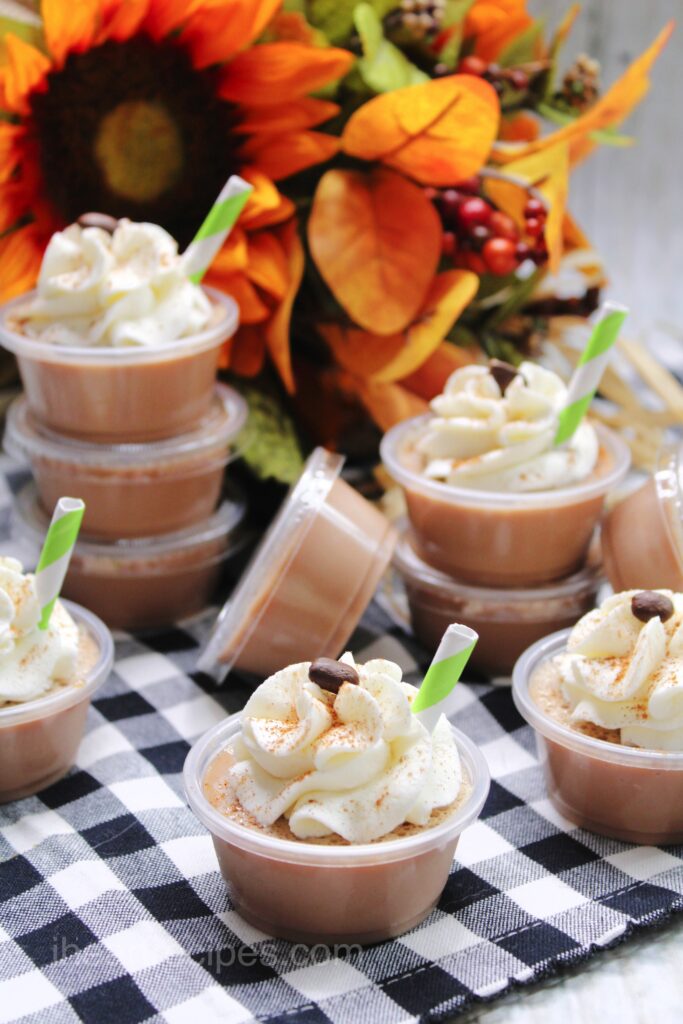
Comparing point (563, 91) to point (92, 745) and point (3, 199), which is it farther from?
point (92, 745)

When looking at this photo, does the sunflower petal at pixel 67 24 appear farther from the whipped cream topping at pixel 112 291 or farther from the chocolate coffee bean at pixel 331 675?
the chocolate coffee bean at pixel 331 675

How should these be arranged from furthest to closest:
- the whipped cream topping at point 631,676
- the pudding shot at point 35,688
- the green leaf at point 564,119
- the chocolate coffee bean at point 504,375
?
the green leaf at point 564,119 < the chocolate coffee bean at point 504,375 < the pudding shot at point 35,688 < the whipped cream topping at point 631,676

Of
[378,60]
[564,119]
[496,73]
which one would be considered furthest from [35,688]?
[564,119]

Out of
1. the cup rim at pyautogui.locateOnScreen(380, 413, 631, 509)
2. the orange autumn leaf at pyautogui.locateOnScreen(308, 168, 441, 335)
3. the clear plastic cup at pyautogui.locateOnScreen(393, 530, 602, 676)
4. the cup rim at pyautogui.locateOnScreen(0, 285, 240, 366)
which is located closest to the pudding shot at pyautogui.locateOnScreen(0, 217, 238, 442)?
the cup rim at pyautogui.locateOnScreen(0, 285, 240, 366)

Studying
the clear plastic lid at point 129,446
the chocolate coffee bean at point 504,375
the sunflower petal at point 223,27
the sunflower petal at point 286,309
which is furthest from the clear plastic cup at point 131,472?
the sunflower petal at point 223,27

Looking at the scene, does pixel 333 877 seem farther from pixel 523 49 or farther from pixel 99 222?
pixel 523 49

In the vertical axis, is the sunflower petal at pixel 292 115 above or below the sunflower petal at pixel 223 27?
below
